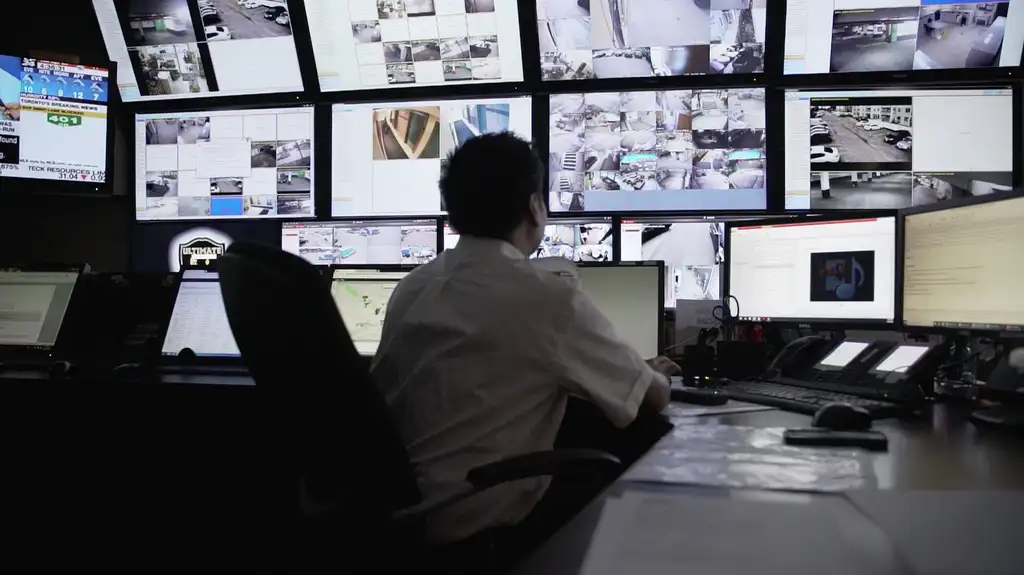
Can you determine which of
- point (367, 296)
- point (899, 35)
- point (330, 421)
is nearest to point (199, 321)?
point (367, 296)

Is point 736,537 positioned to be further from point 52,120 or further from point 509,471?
point 52,120

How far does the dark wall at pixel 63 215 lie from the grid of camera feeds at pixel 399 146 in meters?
1.03

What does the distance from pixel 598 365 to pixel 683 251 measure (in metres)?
1.58

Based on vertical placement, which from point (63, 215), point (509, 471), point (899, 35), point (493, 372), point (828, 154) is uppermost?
point (899, 35)

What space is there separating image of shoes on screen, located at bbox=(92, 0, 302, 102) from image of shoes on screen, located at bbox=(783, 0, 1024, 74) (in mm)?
1956

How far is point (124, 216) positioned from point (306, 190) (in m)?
0.86

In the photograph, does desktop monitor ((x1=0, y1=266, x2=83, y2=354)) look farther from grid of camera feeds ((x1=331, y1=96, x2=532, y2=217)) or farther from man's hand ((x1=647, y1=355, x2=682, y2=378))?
man's hand ((x1=647, y1=355, x2=682, y2=378))

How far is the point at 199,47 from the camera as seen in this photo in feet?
10.2

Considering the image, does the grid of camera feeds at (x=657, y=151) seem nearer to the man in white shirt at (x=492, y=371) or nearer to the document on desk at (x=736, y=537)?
the man in white shirt at (x=492, y=371)

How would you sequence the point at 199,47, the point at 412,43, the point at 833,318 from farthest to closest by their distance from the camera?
the point at 199,47, the point at 412,43, the point at 833,318

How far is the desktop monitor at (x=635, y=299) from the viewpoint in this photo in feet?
7.23

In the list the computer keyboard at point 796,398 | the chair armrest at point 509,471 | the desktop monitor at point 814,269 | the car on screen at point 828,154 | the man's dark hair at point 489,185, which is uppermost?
the car on screen at point 828,154

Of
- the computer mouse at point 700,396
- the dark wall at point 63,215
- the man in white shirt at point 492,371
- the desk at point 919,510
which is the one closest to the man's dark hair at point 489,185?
the man in white shirt at point 492,371

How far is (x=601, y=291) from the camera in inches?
88.0
